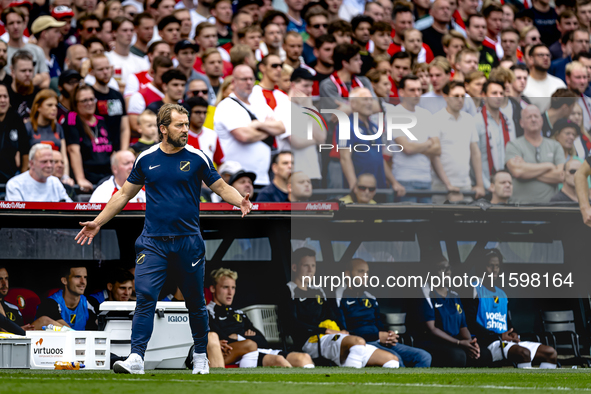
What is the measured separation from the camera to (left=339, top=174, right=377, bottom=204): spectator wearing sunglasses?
9656 mm

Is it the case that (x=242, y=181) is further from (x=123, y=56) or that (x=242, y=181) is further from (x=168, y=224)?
(x=123, y=56)

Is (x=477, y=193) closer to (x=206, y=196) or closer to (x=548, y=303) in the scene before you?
(x=548, y=303)

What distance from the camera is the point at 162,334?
8094 mm

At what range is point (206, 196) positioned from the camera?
9.94 metres

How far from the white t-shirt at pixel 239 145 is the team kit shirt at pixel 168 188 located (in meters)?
3.64

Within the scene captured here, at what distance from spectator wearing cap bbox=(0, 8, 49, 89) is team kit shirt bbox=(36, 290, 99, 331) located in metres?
3.54

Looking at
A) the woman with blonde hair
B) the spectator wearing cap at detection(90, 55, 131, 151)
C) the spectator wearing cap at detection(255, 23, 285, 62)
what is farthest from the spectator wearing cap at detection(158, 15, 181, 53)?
the woman with blonde hair

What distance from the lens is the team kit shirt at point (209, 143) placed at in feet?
34.2

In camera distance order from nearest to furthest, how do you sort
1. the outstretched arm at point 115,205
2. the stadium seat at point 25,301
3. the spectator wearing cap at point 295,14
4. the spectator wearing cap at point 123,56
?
the outstretched arm at point 115,205 < the stadium seat at point 25,301 < the spectator wearing cap at point 123,56 < the spectator wearing cap at point 295,14

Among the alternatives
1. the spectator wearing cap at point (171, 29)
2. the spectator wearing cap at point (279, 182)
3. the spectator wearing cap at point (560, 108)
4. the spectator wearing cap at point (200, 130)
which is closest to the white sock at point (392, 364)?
the spectator wearing cap at point (279, 182)

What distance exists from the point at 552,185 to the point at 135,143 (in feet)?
15.5

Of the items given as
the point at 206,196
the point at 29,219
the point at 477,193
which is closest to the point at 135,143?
the point at 206,196

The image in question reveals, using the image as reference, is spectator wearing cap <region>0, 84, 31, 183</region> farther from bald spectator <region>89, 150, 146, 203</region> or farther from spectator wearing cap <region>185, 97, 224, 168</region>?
spectator wearing cap <region>185, 97, 224, 168</region>

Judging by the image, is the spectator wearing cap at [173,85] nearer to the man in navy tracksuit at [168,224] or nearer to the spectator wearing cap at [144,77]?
the spectator wearing cap at [144,77]
